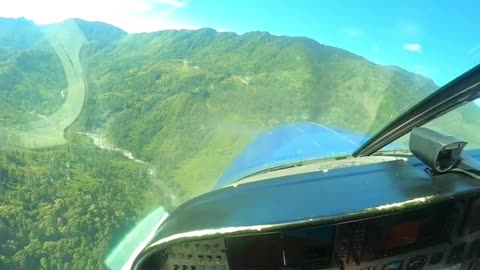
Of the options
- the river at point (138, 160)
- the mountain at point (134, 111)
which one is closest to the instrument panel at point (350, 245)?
the mountain at point (134, 111)

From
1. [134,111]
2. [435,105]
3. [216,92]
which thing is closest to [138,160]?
[134,111]

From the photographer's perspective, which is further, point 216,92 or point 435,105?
point 216,92

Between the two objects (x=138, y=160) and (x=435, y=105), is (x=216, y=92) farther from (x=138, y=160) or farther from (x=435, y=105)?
(x=435, y=105)

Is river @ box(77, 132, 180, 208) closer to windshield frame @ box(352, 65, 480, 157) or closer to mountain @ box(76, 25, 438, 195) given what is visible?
mountain @ box(76, 25, 438, 195)

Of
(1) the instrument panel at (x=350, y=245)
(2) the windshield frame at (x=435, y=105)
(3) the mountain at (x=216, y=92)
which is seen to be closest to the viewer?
(1) the instrument panel at (x=350, y=245)

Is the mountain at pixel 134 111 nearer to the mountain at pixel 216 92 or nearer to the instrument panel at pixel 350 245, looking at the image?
the mountain at pixel 216 92

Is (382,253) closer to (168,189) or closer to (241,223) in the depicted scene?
(241,223)
